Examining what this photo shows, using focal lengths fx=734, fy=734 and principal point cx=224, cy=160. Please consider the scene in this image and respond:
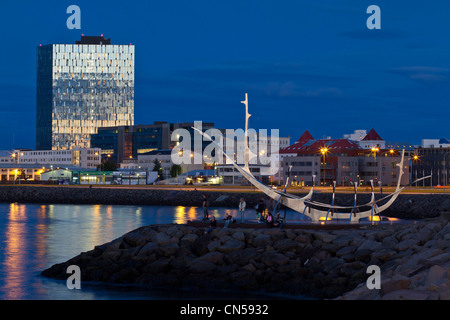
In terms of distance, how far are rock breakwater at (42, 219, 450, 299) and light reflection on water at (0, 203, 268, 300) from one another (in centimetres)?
152

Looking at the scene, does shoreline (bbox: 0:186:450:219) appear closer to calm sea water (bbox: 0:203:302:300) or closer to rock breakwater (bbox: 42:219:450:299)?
calm sea water (bbox: 0:203:302:300)

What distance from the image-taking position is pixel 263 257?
34.3m

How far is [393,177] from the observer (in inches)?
5984

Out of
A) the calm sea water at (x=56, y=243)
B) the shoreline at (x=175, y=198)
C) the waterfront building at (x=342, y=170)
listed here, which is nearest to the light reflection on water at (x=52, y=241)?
the calm sea water at (x=56, y=243)

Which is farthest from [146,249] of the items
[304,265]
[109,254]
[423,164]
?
[423,164]

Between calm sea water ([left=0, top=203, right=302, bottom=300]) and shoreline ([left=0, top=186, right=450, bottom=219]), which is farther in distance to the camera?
shoreline ([left=0, top=186, right=450, bottom=219])

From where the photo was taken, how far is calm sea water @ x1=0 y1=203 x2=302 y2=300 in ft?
110

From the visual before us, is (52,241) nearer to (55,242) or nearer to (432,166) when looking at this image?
(55,242)

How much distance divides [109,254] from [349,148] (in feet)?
450

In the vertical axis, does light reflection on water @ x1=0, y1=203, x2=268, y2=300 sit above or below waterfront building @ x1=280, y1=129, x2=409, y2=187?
below

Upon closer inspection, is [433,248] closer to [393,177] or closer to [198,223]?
[198,223]

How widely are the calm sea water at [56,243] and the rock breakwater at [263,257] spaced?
3.60 ft

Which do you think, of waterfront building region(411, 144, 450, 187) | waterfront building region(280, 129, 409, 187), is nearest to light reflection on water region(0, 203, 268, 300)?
waterfront building region(280, 129, 409, 187)

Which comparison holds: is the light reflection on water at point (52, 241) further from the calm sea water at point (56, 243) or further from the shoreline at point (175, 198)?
the shoreline at point (175, 198)
